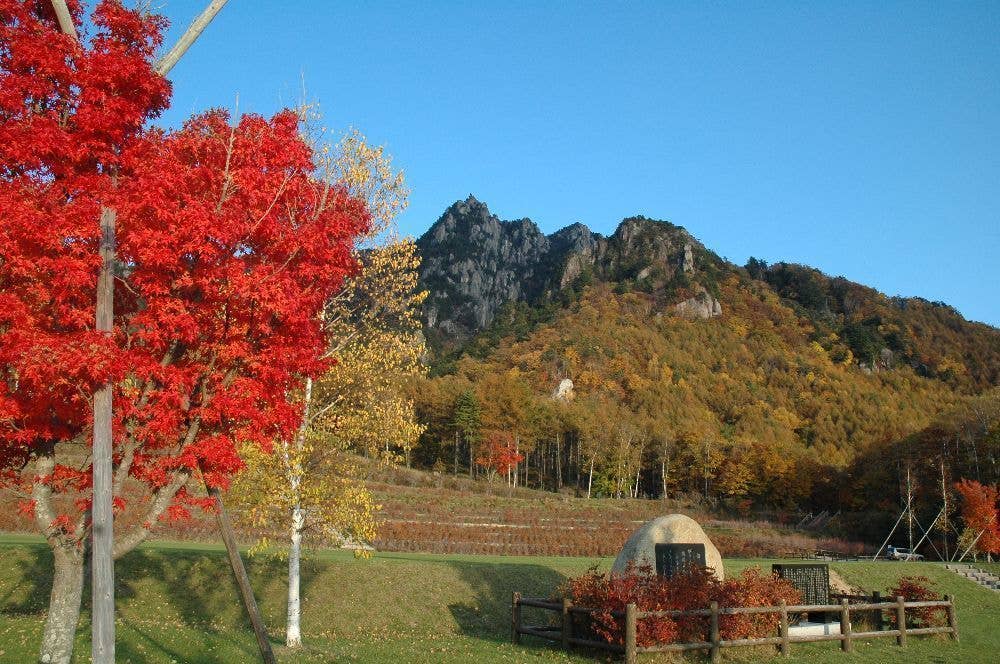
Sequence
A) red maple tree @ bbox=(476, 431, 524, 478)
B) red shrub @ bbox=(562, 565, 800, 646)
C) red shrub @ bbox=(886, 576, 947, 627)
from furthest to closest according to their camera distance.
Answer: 1. red maple tree @ bbox=(476, 431, 524, 478)
2. red shrub @ bbox=(886, 576, 947, 627)
3. red shrub @ bbox=(562, 565, 800, 646)

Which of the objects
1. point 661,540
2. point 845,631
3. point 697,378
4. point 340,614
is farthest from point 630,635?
point 697,378

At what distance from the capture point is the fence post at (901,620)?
19.6m

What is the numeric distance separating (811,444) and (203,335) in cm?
11114

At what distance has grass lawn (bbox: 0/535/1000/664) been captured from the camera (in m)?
14.8

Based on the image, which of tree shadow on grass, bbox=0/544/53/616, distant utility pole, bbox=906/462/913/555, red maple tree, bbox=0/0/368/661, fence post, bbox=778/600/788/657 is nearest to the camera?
red maple tree, bbox=0/0/368/661

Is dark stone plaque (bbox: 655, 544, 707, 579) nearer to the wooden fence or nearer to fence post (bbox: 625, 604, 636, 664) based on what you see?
the wooden fence

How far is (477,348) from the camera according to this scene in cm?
14962

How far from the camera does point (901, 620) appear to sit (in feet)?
64.8

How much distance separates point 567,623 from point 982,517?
42.6 metres

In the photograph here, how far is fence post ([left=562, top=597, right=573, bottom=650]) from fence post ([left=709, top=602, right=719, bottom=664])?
2.98 metres

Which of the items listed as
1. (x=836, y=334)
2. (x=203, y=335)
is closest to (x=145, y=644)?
(x=203, y=335)

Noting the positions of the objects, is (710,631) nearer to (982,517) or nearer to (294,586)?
(294,586)

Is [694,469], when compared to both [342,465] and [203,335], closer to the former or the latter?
[342,465]

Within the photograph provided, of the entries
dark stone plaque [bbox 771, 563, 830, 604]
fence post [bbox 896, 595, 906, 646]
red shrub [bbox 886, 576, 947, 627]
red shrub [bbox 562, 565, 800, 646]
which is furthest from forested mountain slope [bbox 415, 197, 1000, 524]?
red shrub [bbox 562, 565, 800, 646]
